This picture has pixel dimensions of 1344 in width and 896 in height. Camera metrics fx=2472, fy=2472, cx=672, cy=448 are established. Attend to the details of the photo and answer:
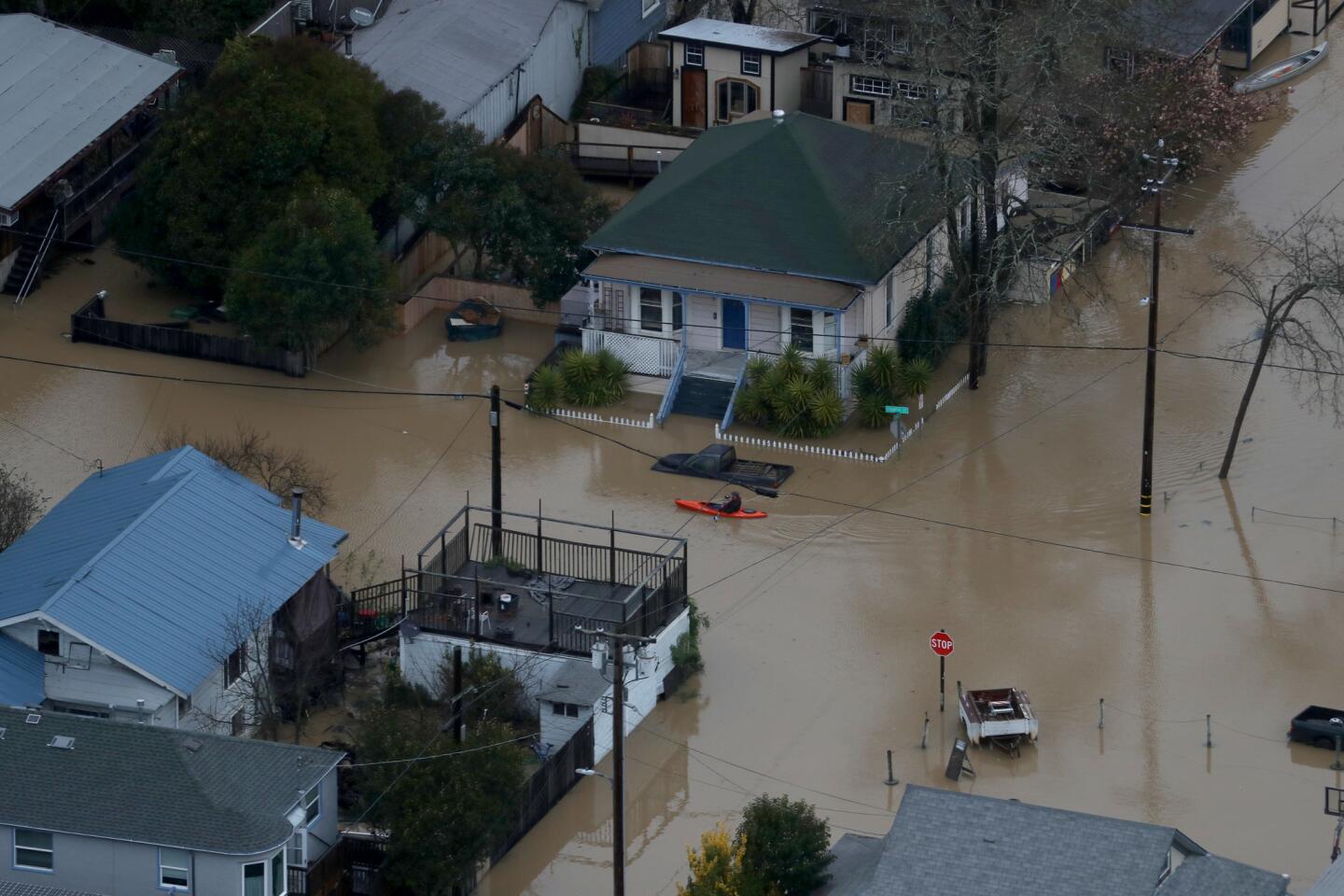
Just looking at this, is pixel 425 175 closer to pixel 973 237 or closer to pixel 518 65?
pixel 518 65

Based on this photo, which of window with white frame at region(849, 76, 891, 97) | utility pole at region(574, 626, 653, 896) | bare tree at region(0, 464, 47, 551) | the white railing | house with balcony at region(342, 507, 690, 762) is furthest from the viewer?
window with white frame at region(849, 76, 891, 97)

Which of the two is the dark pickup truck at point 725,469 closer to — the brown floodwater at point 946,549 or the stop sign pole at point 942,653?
the brown floodwater at point 946,549

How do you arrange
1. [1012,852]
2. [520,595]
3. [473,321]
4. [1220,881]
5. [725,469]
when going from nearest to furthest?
1. [1220,881]
2. [1012,852]
3. [520,595]
4. [725,469]
5. [473,321]

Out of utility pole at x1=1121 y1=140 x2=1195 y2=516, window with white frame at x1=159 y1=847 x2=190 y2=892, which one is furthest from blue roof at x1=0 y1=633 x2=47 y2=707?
utility pole at x1=1121 y1=140 x2=1195 y2=516

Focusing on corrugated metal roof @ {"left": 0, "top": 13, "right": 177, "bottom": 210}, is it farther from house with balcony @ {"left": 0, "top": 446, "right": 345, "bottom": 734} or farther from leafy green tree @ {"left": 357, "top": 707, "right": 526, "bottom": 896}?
leafy green tree @ {"left": 357, "top": 707, "right": 526, "bottom": 896}

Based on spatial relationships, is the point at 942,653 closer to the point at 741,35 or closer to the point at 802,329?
the point at 802,329

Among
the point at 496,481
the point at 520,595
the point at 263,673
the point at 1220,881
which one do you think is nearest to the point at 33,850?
the point at 263,673
